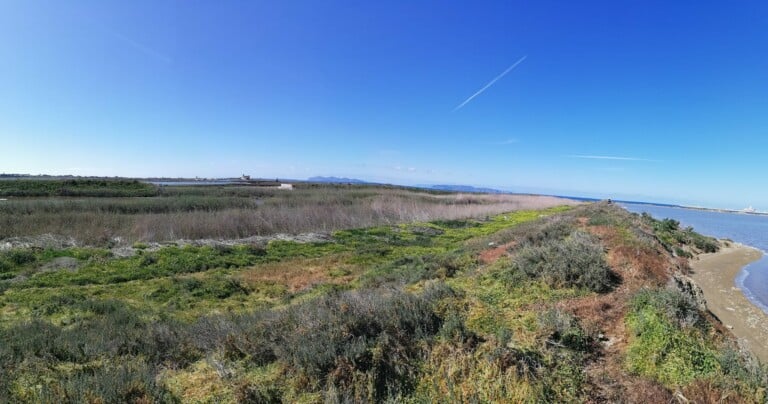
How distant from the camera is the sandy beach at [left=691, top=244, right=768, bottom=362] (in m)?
10.9

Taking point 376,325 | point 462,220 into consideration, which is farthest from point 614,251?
point 462,220

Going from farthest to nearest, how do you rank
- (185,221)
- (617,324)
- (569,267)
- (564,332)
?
(185,221) → (569,267) → (617,324) → (564,332)

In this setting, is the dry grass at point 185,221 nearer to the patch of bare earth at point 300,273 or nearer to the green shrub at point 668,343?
the patch of bare earth at point 300,273

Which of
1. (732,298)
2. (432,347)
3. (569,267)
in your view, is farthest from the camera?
(732,298)

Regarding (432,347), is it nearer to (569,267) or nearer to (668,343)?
(668,343)

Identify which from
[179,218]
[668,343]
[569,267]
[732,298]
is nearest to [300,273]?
[569,267]

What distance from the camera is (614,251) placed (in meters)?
9.71

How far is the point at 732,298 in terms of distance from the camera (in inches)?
621

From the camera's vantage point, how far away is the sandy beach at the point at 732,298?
1088cm

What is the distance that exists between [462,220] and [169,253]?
25928mm

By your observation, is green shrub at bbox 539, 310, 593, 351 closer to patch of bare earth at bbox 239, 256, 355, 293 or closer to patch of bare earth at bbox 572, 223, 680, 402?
patch of bare earth at bbox 572, 223, 680, 402

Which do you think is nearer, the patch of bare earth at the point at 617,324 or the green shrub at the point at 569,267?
the patch of bare earth at the point at 617,324

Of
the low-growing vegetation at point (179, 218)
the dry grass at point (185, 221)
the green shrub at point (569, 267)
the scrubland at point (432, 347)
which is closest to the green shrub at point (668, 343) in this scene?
the scrubland at point (432, 347)

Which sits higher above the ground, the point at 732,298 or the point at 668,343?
the point at 668,343
